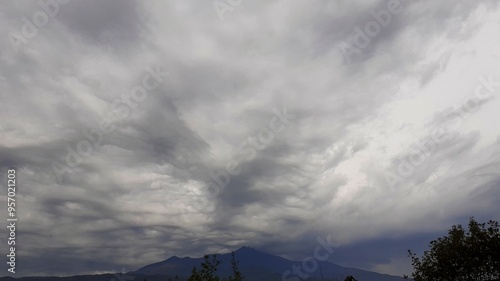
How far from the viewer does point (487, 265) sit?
57500mm

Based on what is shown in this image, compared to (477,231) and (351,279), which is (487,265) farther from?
(351,279)

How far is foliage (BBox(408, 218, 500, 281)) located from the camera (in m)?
57.2

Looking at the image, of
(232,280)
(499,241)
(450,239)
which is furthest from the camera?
(450,239)

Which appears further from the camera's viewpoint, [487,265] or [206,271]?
[487,265]

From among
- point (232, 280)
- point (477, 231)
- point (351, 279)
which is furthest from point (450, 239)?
point (232, 280)

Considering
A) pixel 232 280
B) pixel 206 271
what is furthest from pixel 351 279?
pixel 206 271

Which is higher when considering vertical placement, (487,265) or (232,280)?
(232,280)

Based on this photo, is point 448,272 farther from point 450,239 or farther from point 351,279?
point 351,279

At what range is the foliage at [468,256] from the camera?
5716 cm

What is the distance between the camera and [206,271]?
48031 mm

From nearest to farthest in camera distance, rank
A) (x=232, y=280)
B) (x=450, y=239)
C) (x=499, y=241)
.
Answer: (x=232, y=280) < (x=499, y=241) < (x=450, y=239)

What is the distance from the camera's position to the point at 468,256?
190 ft

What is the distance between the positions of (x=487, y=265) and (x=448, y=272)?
6.11 m

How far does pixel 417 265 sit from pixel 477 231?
1171 cm
